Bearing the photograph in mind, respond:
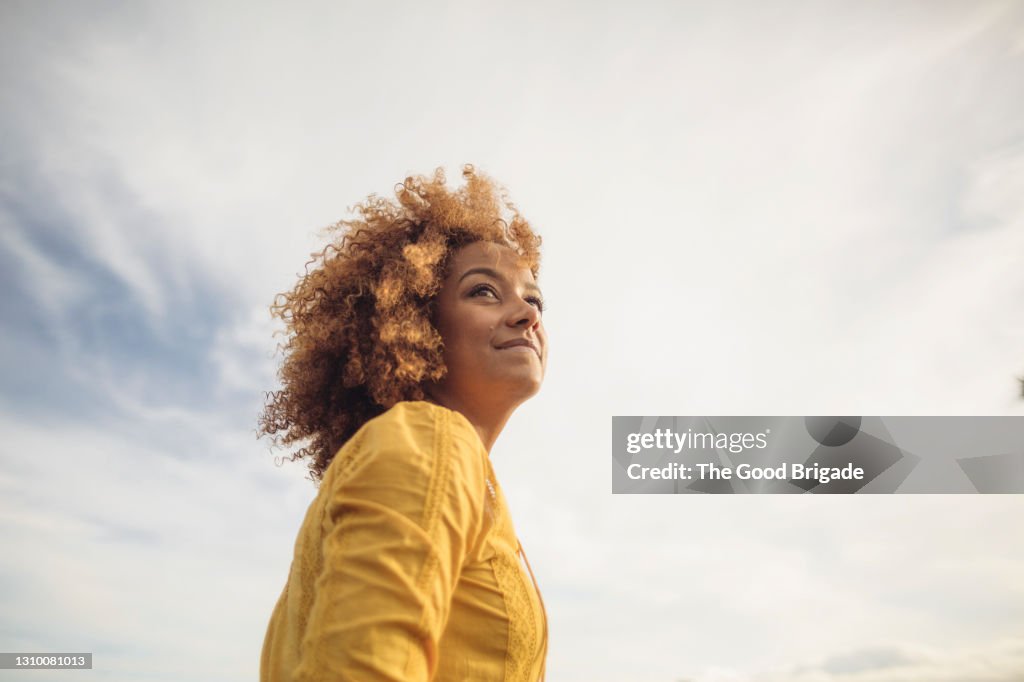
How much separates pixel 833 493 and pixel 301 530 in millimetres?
6222

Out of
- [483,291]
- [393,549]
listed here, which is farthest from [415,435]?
[483,291]

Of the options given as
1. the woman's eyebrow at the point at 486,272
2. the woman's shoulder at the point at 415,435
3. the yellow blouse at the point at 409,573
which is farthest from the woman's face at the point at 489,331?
the woman's shoulder at the point at 415,435

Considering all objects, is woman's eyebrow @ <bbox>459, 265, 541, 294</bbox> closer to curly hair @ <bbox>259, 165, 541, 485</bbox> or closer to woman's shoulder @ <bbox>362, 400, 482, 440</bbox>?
curly hair @ <bbox>259, 165, 541, 485</bbox>

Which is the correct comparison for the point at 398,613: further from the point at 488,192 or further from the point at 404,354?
the point at 488,192

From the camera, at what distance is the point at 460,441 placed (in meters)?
1.97

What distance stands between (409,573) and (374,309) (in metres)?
1.48

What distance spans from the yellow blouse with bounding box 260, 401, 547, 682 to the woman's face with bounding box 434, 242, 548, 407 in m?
0.60

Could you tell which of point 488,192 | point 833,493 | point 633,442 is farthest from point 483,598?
point 833,493

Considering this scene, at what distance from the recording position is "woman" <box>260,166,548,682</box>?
1686 mm

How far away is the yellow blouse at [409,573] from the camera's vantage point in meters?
1.64

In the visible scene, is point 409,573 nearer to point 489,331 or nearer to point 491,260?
point 489,331

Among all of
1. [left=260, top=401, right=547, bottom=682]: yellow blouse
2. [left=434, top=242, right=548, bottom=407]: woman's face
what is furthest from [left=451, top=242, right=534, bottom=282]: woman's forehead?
[left=260, top=401, right=547, bottom=682]: yellow blouse

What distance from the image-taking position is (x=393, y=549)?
171 centimetres

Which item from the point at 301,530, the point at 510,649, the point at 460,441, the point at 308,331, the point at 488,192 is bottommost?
the point at 510,649
